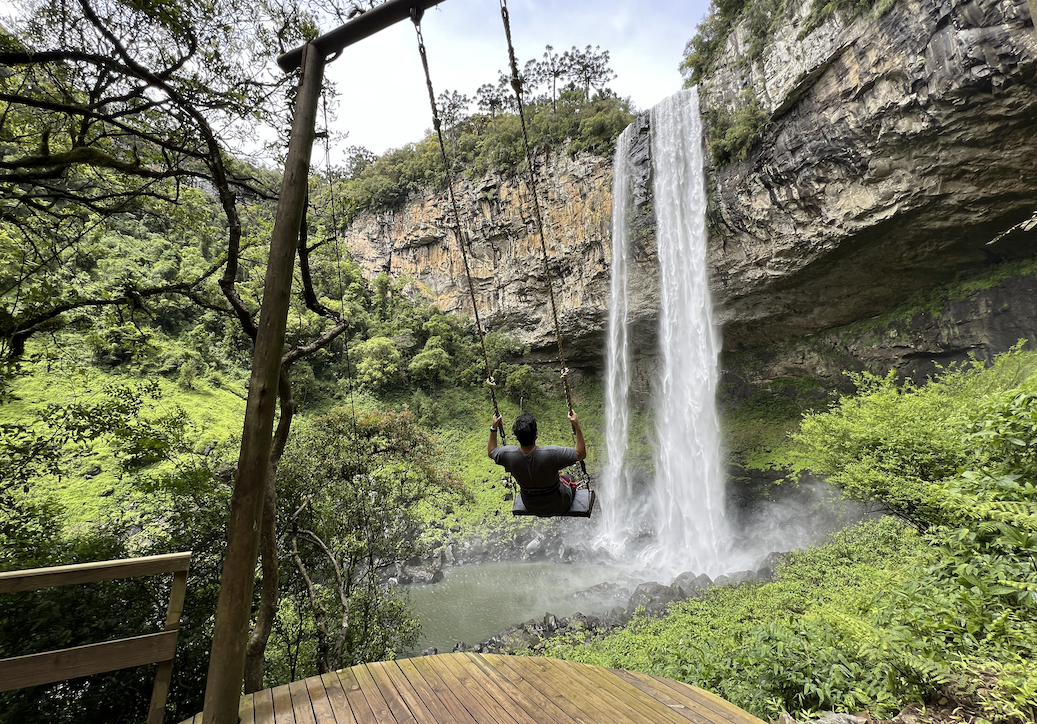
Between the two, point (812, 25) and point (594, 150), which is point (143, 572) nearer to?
point (812, 25)

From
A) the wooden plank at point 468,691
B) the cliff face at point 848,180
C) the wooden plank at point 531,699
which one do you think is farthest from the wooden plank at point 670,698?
the cliff face at point 848,180

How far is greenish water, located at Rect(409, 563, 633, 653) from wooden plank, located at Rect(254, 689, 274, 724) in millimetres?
7431

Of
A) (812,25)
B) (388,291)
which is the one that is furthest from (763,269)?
(388,291)

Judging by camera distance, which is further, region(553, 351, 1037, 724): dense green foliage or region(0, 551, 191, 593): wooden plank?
region(553, 351, 1037, 724): dense green foliage

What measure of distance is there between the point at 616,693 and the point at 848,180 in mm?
13848

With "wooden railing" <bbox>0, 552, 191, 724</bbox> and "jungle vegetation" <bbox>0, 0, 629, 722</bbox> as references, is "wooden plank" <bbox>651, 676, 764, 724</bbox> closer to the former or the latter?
"wooden railing" <bbox>0, 552, 191, 724</bbox>

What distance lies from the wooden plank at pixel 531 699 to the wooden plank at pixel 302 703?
40.4 inches

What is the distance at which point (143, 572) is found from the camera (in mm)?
1897

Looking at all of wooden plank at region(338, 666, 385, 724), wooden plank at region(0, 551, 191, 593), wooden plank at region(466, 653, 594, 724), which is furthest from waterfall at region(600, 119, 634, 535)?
wooden plank at region(0, 551, 191, 593)

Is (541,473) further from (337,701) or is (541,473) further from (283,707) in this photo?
(283,707)

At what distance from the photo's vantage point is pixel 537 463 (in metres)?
3.15

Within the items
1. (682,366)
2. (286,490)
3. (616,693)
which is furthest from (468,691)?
(682,366)

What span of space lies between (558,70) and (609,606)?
2723 centimetres

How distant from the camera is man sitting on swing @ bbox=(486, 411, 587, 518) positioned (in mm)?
3111
